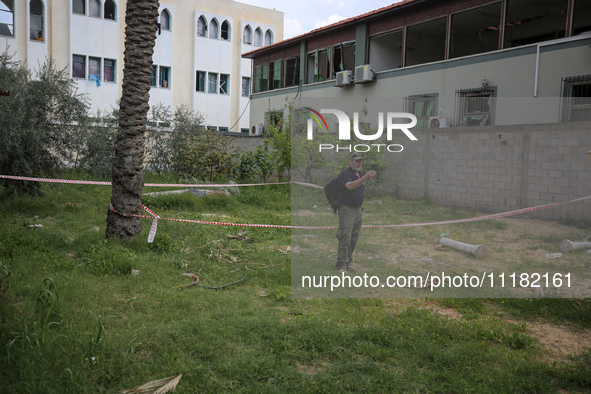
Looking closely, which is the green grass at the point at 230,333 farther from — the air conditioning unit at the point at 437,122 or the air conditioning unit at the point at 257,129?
the air conditioning unit at the point at 257,129

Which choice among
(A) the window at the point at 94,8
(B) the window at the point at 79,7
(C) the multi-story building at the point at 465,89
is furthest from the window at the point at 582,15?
(B) the window at the point at 79,7

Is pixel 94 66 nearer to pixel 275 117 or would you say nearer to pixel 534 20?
pixel 275 117

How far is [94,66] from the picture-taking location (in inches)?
1113

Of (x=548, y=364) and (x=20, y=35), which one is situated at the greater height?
(x=20, y=35)

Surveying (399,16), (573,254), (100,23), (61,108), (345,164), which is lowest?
(573,254)

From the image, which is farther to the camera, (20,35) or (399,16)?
(20,35)

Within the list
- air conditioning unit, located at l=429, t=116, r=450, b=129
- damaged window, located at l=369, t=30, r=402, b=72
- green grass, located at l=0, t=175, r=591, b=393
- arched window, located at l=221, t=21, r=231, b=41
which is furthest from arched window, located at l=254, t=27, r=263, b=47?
green grass, located at l=0, t=175, r=591, b=393

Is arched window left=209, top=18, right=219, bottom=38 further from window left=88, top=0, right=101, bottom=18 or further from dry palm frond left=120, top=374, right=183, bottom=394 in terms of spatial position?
dry palm frond left=120, top=374, right=183, bottom=394

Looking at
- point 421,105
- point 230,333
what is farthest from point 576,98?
point 230,333

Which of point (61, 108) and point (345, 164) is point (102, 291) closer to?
point (345, 164)

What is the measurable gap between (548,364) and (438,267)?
301 cm

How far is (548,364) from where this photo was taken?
169 inches

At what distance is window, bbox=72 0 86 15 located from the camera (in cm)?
2728

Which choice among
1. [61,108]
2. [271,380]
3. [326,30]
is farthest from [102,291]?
[326,30]
